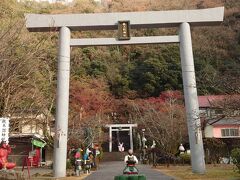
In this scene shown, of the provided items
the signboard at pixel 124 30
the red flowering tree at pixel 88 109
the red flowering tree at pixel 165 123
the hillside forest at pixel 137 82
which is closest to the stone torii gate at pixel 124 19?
the signboard at pixel 124 30

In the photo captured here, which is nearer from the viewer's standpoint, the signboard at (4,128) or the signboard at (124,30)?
the signboard at (4,128)

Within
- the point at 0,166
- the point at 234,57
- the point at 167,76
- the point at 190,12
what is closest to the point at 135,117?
the point at 167,76

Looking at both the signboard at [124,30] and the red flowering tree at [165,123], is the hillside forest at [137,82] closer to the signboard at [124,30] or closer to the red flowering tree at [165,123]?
the red flowering tree at [165,123]

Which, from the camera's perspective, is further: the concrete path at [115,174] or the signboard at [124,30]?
the signboard at [124,30]

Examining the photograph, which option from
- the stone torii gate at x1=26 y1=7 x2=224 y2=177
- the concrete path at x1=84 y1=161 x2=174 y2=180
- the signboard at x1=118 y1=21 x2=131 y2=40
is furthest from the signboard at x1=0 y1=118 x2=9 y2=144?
the signboard at x1=118 y1=21 x2=131 y2=40

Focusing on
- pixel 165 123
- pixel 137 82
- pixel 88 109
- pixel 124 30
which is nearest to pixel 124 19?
pixel 124 30

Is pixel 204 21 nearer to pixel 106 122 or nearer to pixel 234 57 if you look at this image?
pixel 106 122

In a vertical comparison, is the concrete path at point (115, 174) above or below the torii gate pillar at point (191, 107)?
below

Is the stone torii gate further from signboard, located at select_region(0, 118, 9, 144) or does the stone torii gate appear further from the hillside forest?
signboard, located at select_region(0, 118, 9, 144)

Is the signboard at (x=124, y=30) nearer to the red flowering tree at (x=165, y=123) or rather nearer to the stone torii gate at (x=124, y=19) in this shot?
the stone torii gate at (x=124, y=19)

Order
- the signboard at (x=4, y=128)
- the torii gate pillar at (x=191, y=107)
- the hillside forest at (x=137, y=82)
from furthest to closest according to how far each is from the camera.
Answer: the hillside forest at (x=137, y=82), the torii gate pillar at (x=191, y=107), the signboard at (x=4, y=128)

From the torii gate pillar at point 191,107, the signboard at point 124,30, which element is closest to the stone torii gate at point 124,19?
the torii gate pillar at point 191,107

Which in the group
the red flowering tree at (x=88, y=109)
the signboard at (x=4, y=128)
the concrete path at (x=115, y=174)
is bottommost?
the concrete path at (x=115, y=174)

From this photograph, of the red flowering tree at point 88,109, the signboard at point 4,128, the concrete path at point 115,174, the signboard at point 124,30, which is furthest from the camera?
the red flowering tree at point 88,109
